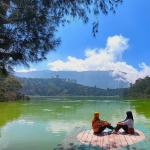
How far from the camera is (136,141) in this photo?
3973 mm

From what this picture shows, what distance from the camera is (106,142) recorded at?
3955 mm

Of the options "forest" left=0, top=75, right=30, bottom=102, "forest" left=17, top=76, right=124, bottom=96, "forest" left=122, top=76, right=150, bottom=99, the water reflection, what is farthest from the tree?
"forest" left=17, top=76, right=124, bottom=96

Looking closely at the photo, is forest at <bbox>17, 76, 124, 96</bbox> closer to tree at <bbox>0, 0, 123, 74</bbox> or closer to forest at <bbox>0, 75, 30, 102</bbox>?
forest at <bbox>0, 75, 30, 102</bbox>

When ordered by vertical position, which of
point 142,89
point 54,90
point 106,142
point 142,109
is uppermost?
point 142,89

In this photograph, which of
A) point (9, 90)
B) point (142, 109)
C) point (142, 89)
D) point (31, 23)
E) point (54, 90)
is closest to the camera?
point (31, 23)

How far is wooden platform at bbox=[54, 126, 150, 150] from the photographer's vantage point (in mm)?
3607

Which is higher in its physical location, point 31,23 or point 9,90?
point 31,23

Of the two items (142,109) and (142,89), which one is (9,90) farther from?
(142,89)

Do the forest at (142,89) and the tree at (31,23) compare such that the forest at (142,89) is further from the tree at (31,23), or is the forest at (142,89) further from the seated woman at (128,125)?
the tree at (31,23)

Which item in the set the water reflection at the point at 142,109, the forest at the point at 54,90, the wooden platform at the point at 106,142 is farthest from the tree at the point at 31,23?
the forest at the point at 54,90

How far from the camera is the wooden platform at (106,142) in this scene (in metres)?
3.61

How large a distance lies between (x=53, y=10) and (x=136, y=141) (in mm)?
3230

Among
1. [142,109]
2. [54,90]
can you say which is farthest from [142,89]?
[54,90]

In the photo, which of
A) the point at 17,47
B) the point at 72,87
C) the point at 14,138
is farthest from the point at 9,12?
the point at 72,87
